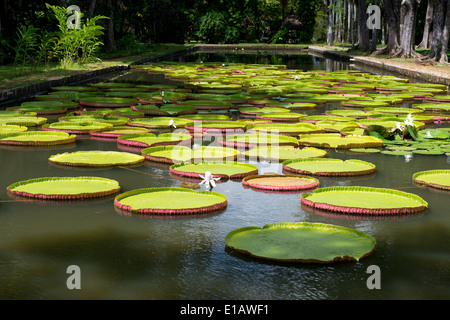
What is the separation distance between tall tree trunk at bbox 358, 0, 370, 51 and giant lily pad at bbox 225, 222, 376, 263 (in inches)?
1127

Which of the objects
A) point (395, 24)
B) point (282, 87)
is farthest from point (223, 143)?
point (395, 24)

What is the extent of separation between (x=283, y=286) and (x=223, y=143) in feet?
13.1

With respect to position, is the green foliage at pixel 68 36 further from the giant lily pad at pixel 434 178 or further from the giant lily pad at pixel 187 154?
the giant lily pad at pixel 434 178

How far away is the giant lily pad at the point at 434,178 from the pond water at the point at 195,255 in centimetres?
7

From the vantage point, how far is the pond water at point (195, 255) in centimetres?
330

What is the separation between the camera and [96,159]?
6242mm

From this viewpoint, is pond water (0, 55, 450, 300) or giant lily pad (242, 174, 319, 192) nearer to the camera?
pond water (0, 55, 450, 300)

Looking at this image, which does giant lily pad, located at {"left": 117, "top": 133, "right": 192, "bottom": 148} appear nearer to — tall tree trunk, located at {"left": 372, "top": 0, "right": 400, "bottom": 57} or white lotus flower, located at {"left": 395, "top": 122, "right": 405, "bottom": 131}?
white lotus flower, located at {"left": 395, "top": 122, "right": 405, "bottom": 131}

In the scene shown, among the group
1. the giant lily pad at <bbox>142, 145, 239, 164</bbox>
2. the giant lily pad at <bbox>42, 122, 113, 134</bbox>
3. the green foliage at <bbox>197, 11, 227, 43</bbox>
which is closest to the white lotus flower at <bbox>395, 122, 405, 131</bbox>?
the giant lily pad at <bbox>142, 145, 239, 164</bbox>

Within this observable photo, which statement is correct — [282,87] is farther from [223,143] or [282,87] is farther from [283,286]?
[283,286]

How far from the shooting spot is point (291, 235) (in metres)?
3.99

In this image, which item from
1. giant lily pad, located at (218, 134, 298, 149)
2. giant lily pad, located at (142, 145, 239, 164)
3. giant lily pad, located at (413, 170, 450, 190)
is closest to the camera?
giant lily pad, located at (413, 170, 450, 190)

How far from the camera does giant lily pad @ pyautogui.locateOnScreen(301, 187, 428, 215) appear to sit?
15.3 ft

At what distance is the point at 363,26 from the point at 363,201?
94.5 ft
